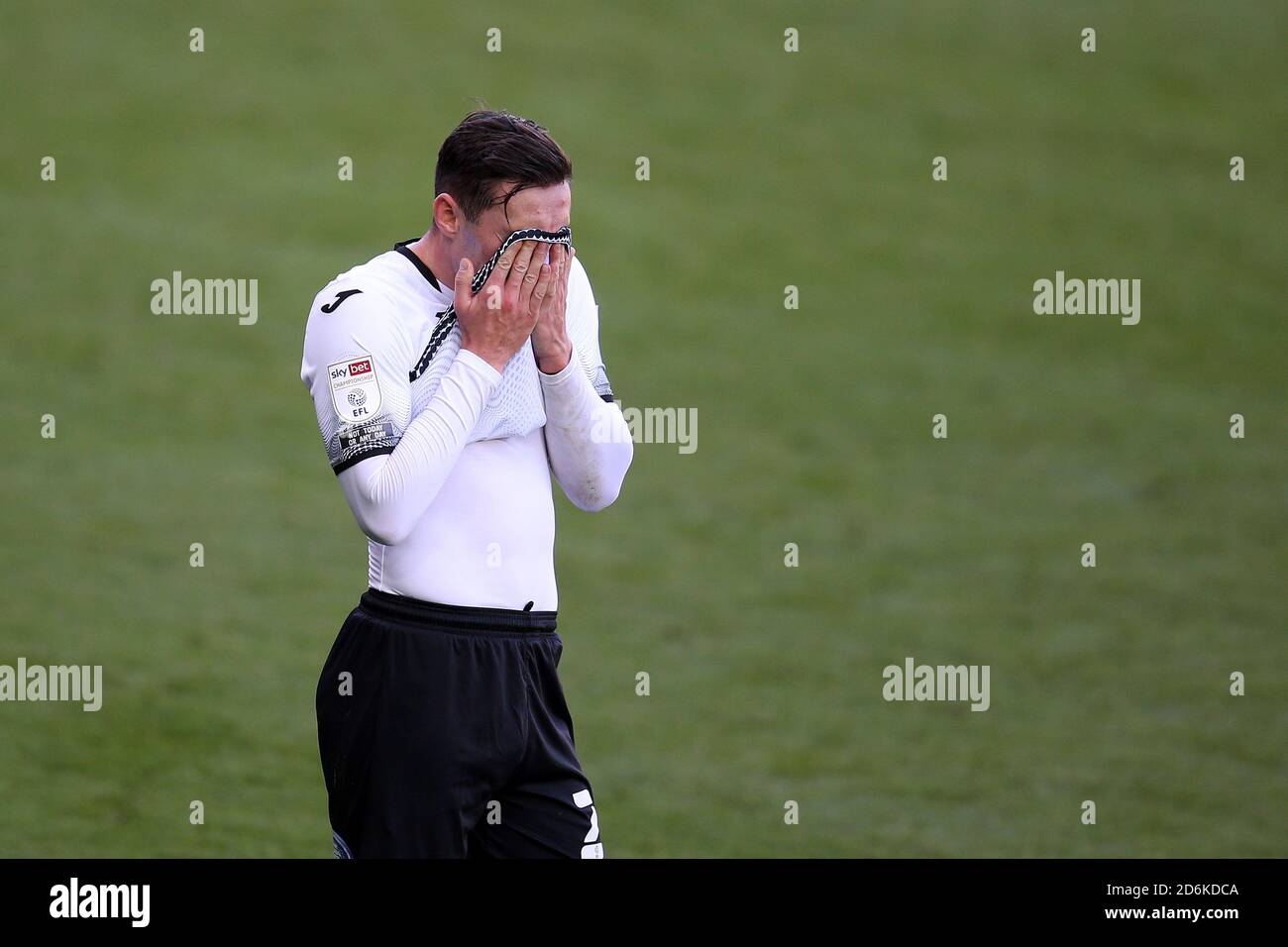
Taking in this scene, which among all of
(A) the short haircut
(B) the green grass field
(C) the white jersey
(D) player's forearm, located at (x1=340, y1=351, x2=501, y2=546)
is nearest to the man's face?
(A) the short haircut

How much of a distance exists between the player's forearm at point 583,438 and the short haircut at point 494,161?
1.41ft

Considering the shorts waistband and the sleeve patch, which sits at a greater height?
the sleeve patch

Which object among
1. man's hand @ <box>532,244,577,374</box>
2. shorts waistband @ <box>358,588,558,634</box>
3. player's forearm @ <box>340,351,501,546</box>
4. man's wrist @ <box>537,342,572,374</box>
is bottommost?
shorts waistband @ <box>358,588,558,634</box>

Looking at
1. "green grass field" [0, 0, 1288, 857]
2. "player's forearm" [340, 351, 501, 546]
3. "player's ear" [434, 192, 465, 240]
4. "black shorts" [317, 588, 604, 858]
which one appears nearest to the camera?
"player's forearm" [340, 351, 501, 546]

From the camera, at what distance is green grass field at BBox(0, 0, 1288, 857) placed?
29.6ft

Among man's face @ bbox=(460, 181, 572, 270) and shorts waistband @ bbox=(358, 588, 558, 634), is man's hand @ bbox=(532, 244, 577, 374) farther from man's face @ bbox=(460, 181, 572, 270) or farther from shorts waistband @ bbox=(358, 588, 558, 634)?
shorts waistband @ bbox=(358, 588, 558, 634)

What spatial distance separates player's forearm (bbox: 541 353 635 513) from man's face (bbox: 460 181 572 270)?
0.32 metres

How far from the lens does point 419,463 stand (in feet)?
12.2

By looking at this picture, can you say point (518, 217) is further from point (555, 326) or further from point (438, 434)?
point (438, 434)

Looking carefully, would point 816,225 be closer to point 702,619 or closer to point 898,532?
point 898,532

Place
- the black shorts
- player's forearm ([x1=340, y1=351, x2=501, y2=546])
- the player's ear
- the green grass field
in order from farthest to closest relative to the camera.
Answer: the green grass field < the player's ear < the black shorts < player's forearm ([x1=340, y1=351, x2=501, y2=546])

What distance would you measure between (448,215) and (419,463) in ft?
2.12

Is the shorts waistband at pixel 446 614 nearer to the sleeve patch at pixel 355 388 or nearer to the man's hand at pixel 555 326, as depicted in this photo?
the sleeve patch at pixel 355 388

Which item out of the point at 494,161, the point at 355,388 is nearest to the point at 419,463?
the point at 355,388
